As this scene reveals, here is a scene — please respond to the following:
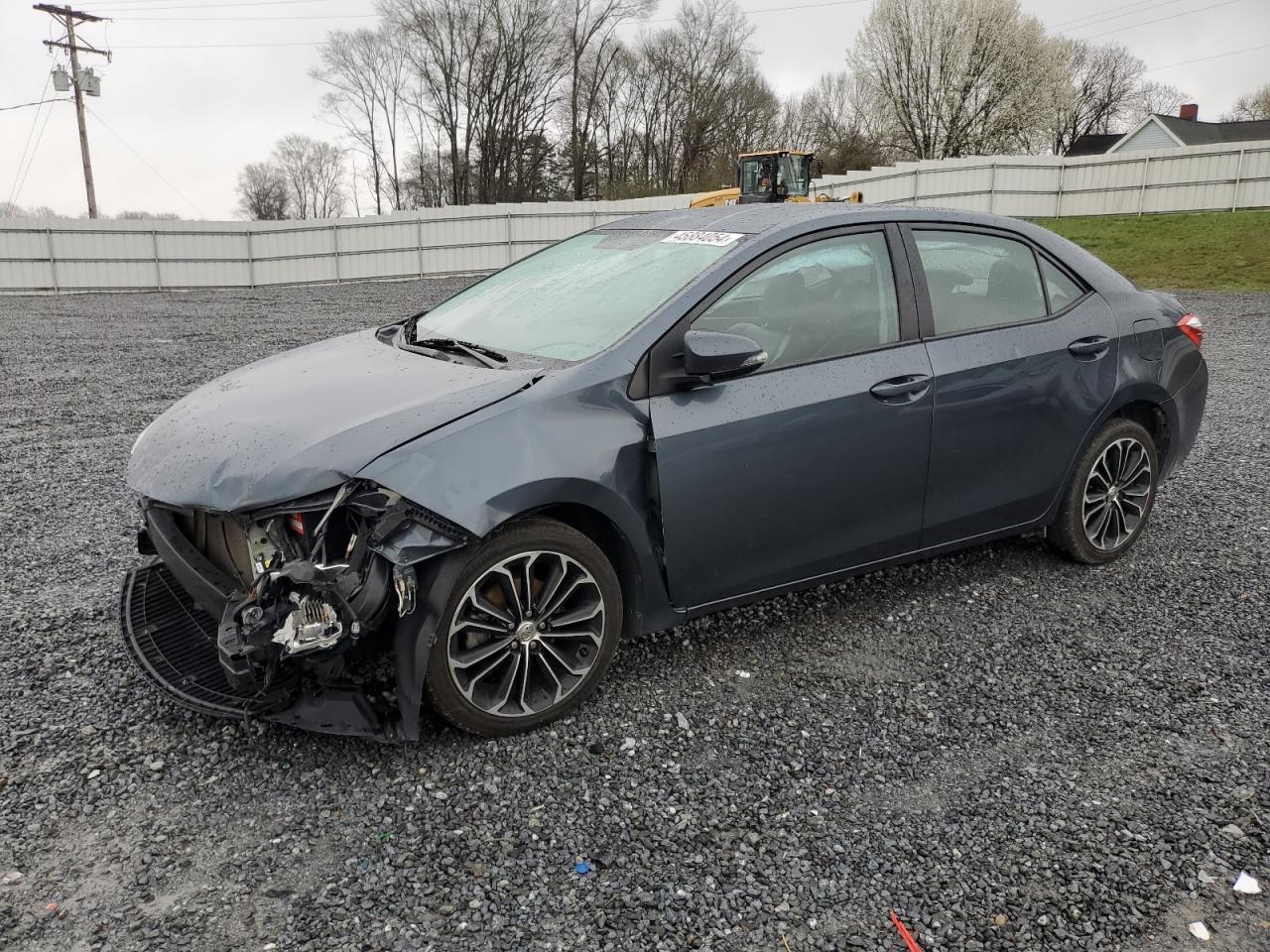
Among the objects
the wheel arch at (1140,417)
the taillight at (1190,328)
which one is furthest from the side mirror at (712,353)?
the taillight at (1190,328)

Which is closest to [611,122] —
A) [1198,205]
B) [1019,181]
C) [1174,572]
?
[1019,181]

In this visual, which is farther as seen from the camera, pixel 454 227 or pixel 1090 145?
pixel 1090 145

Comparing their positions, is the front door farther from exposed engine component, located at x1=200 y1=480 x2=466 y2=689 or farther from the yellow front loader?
the yellow front loader

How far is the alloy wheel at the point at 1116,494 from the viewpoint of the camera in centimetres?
450

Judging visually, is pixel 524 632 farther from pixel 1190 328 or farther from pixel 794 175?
pixel 794 175

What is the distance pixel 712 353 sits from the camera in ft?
10.4

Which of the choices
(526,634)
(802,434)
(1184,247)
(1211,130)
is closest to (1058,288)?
(802,434)

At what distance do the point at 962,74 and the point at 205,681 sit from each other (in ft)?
175

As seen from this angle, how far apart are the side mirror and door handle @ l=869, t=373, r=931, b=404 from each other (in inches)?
25.1

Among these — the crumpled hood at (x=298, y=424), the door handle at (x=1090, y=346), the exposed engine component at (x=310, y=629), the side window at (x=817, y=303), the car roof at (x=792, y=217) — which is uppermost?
the car roof at (x=792, y=217)

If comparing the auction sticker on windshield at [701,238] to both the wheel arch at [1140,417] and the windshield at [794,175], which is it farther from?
the windshield at [794,175]

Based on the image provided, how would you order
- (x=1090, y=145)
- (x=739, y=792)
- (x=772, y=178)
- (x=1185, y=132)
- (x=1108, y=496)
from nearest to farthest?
1. (x=739, y=792)
2. (x=1108, y=496)
3. (x=772, y=178)
4. (x=1185, y=132)
5. (x=1090, y=145)

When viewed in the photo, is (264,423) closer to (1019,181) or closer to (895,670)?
(895,670)

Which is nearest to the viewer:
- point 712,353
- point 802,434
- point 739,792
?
point 739,792
